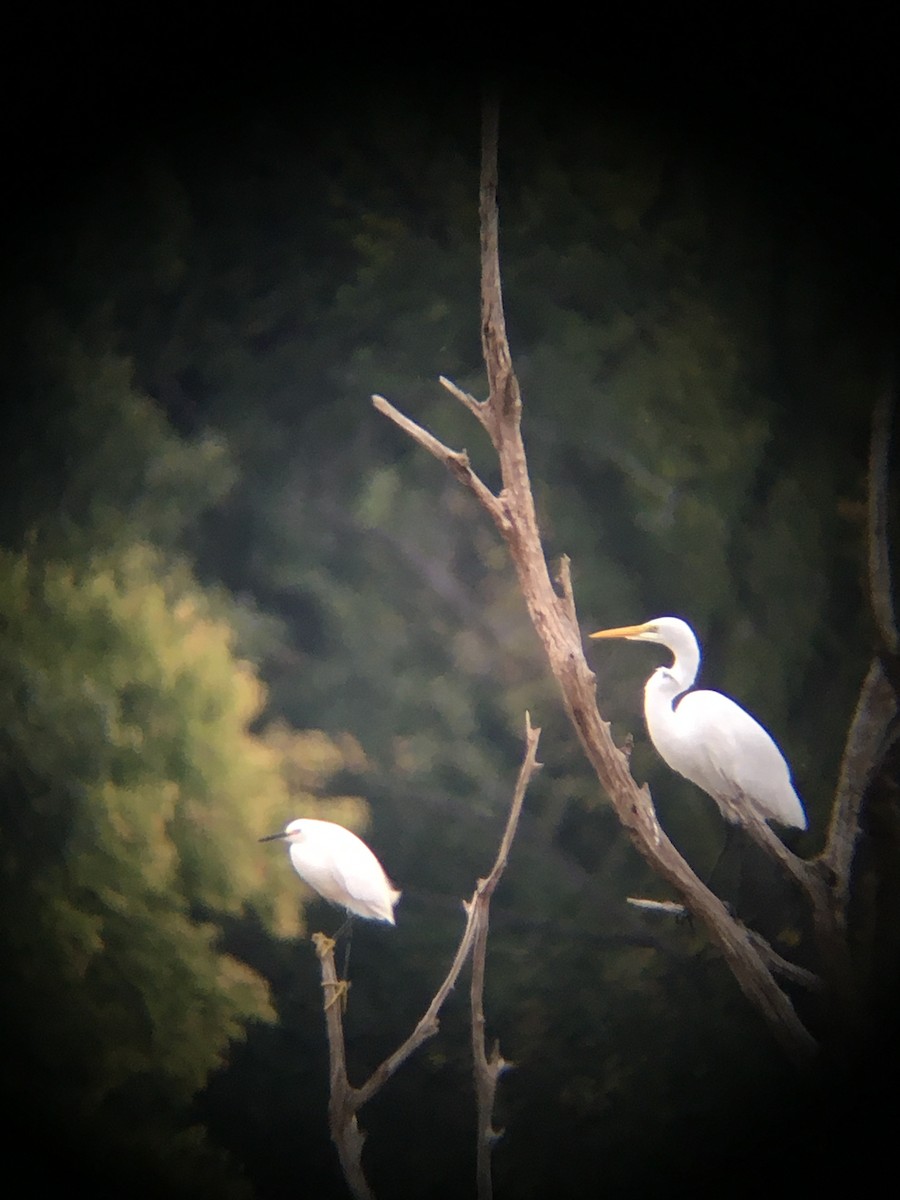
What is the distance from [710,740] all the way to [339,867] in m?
0.67

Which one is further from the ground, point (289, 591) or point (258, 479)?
point (258, 479)

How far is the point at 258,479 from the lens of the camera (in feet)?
6.33

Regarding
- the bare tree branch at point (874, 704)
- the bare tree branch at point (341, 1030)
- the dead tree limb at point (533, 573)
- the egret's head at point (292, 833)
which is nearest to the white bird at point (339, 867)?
the egret's head at point (292, 833)

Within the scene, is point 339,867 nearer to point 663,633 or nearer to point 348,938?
point 348,938

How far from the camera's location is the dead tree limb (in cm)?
174

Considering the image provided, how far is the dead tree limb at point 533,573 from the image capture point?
1.74 metres

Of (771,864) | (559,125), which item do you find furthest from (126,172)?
(771,864)

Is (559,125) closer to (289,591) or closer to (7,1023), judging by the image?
(289,591)

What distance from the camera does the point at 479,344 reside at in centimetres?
195

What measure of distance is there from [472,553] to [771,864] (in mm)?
788

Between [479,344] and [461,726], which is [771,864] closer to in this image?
[461,726]

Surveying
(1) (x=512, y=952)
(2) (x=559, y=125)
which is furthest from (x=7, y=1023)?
(2) (x=559, y=125)

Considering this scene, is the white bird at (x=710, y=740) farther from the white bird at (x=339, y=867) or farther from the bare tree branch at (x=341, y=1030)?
the white bird at (x=339, y=867)

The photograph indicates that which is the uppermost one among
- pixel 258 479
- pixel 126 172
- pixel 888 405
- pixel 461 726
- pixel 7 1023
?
pixel 888 405
